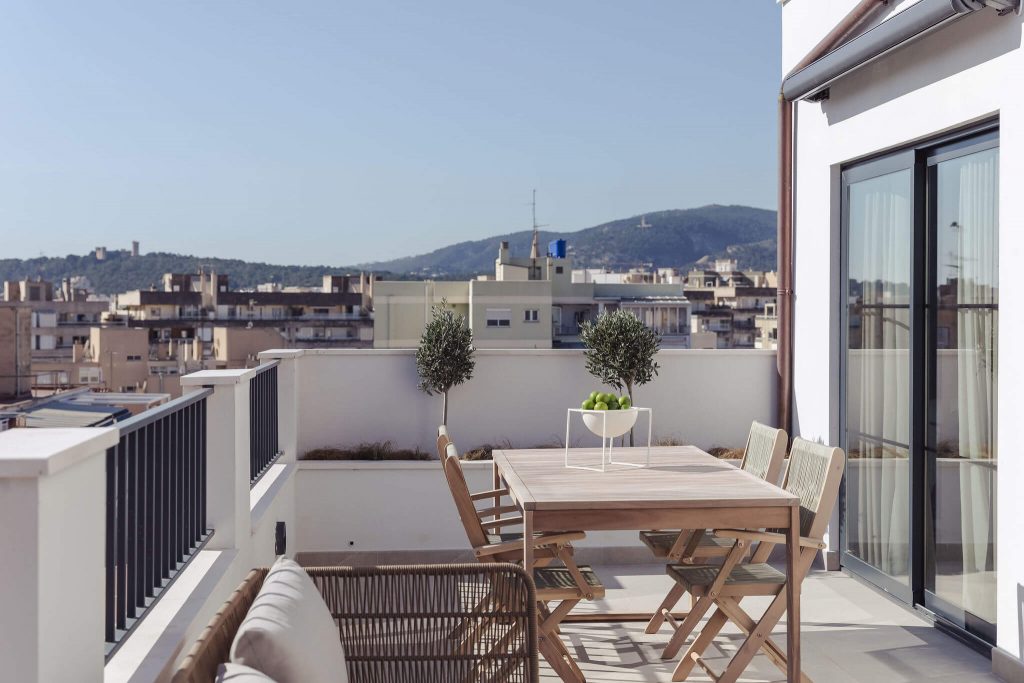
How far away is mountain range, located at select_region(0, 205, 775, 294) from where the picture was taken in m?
40.8

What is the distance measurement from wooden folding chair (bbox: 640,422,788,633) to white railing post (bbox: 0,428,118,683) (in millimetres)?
3122

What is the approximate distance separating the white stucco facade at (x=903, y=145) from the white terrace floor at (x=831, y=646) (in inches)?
13.9

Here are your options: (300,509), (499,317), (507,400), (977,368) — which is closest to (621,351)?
(507,400)

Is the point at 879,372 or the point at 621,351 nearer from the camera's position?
the point at 879,372

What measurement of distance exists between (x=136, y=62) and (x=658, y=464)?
53914 millimetres

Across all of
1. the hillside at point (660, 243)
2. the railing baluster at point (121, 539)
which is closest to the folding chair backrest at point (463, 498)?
the railing baluster at point (121, 539)

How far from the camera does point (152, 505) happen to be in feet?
9.73

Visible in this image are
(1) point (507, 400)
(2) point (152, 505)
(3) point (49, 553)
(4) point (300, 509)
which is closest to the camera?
(3) point (49, 553)

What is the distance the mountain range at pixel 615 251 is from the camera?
4081 centimetres

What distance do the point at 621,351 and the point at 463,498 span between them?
11.2 ft

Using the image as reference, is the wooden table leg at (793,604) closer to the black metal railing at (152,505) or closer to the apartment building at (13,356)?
the black metal railing at (152,505)

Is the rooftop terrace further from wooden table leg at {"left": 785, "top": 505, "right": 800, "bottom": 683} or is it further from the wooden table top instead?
the wooden table top

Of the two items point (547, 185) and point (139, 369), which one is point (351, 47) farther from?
point (547, 185)

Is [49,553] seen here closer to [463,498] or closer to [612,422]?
[463,498]
